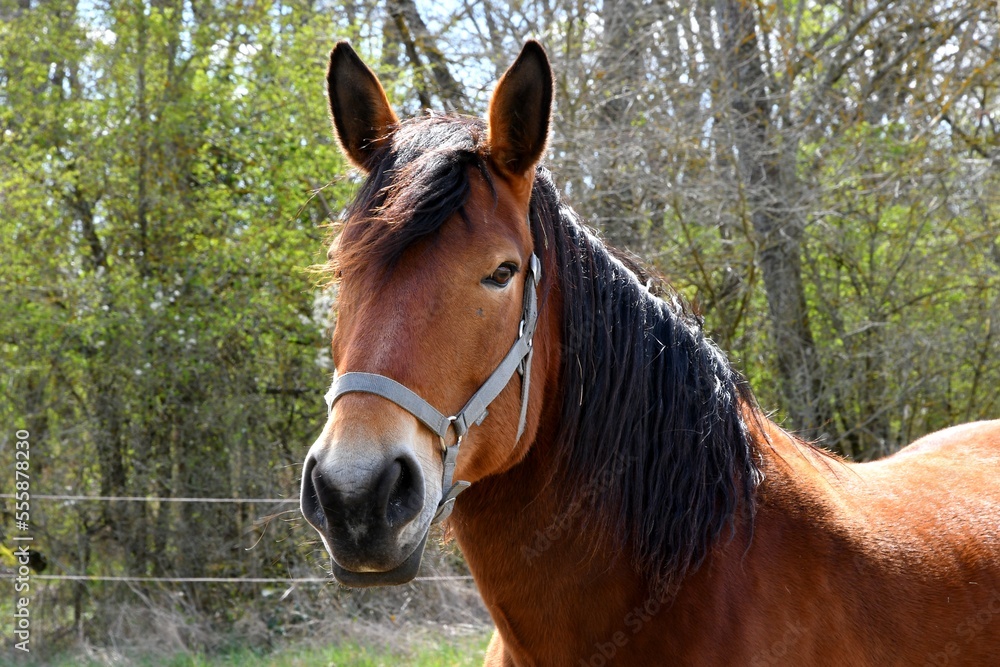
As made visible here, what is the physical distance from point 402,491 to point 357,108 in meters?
1.08

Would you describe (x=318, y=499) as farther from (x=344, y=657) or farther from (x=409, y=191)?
(x=344, y=657)

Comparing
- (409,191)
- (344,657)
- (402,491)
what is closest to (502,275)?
(409,191)

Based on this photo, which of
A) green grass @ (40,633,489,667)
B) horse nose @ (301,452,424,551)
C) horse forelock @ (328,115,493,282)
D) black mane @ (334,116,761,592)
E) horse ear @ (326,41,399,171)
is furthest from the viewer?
green grass @ (40,633,489,667)

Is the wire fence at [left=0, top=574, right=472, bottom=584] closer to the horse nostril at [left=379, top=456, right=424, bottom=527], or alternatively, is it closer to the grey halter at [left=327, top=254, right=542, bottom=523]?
the grey halter at [left=327, top=254, right=542, bottom=523]

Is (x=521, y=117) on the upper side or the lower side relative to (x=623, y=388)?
upper

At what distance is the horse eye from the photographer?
187 cm

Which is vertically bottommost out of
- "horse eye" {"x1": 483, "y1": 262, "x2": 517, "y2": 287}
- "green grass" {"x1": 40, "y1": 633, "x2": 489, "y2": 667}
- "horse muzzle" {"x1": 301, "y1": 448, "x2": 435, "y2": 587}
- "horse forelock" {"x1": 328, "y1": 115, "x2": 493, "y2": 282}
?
"green grass" {"x1": 40, "y1": 633, "x2": 489, "y2": 667}

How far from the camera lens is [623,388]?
2.05m

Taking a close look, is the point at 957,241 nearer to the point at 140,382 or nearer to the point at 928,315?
the point at 928,315

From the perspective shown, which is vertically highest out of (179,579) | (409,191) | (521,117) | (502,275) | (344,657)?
(521,117)

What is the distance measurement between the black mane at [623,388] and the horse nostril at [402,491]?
1.61ft

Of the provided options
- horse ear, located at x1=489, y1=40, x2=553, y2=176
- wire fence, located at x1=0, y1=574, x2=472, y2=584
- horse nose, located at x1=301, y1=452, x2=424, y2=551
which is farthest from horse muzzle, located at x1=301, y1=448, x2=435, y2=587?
wire fence, located at x1=0, y1=574, x2=472, y2=584

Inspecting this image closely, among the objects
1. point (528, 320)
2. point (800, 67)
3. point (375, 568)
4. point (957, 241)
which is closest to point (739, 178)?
point (800, 67)

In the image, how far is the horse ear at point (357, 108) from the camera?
2127 mm
